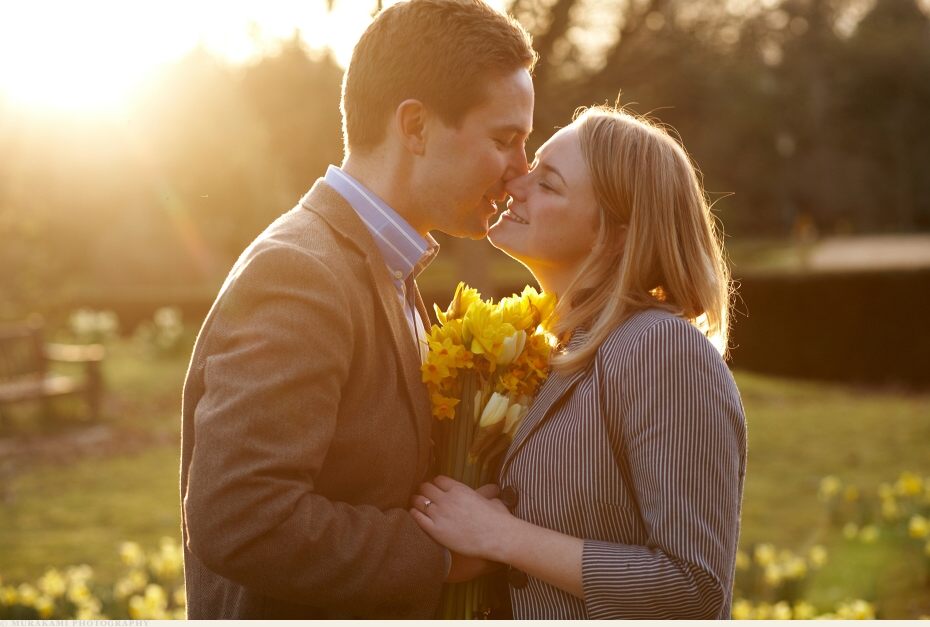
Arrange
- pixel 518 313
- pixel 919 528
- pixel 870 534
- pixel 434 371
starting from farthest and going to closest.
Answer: pixel 870 534, pixel 919 528, pixel 518 313, pixel 434 371

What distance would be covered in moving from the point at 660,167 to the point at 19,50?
577cm

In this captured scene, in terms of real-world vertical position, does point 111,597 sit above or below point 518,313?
below

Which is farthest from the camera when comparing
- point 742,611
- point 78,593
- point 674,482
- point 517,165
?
point 78,593

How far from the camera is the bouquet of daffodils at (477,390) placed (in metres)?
2.20

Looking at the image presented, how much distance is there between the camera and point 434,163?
2320 mm

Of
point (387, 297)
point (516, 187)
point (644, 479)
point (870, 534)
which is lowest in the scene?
point (870, 534)

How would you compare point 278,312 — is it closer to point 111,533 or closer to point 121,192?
point 111,533

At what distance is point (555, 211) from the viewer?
243cm

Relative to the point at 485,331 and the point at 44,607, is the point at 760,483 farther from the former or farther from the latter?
the point at 485,331

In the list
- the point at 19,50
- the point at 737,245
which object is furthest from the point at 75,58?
the point at 737,245

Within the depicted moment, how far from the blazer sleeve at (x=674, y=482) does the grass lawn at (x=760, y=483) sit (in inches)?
143

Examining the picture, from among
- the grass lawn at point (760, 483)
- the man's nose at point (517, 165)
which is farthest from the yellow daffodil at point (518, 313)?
the grass lawn at point (760, 483)

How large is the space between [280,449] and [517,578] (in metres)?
0.70

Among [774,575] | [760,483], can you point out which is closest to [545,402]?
[774,575]
